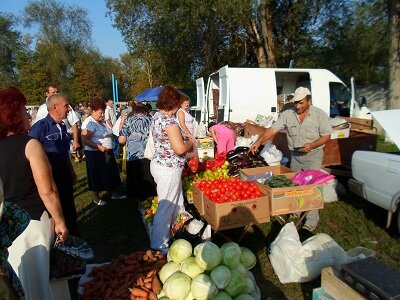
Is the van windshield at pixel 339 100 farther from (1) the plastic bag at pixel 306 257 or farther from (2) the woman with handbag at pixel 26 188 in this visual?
(2) the woman with handbag at pixel 26 188

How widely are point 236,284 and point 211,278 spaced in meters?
0.18

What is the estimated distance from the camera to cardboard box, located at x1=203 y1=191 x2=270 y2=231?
3.54 m

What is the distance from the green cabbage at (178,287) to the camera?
1.99m

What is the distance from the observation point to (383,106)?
59.6 feet

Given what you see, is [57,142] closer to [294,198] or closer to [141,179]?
[141,179]

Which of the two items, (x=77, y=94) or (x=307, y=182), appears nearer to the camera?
(x=307, y=182)

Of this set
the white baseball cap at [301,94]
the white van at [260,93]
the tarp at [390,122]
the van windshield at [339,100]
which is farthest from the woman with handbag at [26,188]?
the van windshield at [339,100]

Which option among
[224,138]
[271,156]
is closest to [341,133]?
[271,156]

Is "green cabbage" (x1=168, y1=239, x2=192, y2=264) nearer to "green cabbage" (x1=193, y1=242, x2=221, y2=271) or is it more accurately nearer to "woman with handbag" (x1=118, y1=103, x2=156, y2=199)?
"green cabbage" (x1=193, y1=242, x2=221, y2=271)

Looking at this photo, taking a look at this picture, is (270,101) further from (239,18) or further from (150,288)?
(150,288)

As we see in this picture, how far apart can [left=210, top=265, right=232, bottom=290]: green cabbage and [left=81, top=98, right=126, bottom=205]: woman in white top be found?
417 centimetres

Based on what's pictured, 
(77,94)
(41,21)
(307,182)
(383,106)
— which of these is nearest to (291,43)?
(383,106)

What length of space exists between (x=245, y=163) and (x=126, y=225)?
2.29 m

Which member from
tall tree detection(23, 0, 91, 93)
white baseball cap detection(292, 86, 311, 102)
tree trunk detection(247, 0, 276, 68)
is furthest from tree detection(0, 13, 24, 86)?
white baseball cap detection(292, 86, 311, 102)
